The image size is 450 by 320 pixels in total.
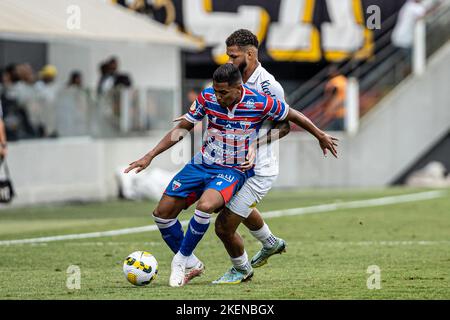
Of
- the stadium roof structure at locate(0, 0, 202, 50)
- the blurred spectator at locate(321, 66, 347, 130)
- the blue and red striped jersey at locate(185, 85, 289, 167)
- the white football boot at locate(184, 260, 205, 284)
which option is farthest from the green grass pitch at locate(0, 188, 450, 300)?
the blurred spectator at locate(321, 66, 347, 130)

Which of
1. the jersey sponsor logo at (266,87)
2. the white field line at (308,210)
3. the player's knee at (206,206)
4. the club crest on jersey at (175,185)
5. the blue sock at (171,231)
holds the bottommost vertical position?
the white field line at (308,210)

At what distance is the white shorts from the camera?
10.7 metres

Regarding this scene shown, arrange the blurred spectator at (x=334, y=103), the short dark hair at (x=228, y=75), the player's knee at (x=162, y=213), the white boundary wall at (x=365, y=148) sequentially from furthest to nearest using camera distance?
the blurred spectator at (x=334, y=103) < the white boundary wall at (x=365, y=148) < the player's knee at (x=162, y=213) < the short dark hair at (x=228, y=75)

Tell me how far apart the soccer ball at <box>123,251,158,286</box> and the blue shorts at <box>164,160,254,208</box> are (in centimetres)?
63

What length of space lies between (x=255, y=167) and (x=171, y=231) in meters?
0.95

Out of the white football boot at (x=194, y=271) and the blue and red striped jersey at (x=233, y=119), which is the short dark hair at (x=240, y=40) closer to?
the blue and red striped jersey at (x=233, y=119)

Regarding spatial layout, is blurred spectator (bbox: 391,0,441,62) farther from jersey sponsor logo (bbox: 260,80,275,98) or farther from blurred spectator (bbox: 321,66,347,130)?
jersey sponsor logo (bbox: 260,80,275,98)

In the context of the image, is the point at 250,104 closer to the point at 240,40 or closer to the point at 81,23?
the point at 240,40

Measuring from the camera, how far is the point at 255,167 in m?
10.9

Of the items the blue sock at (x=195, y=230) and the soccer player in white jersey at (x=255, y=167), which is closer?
the blue sock at (x=195, y=230)

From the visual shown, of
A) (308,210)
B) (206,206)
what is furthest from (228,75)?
(308,210)

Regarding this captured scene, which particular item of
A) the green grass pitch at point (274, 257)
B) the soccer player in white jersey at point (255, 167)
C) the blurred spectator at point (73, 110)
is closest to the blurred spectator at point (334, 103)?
the green grass pitch at point (274, 257)

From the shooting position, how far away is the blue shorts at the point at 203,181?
1054 cm

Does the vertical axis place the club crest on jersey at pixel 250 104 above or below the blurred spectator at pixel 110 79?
above
